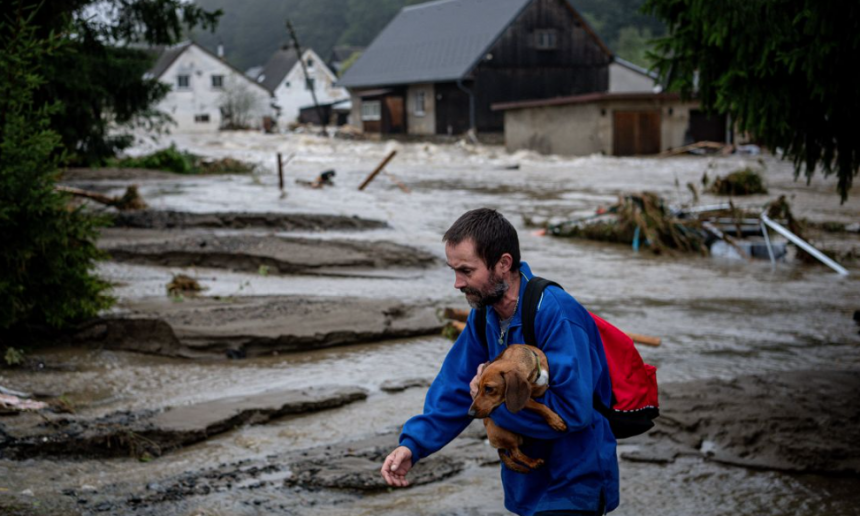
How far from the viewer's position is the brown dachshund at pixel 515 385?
107 inches

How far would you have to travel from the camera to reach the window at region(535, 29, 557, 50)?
2135 inches

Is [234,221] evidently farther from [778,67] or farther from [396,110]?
[396,110]

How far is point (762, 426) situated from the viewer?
5.90 meters

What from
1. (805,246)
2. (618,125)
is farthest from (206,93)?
(805,246)

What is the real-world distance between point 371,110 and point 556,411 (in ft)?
188

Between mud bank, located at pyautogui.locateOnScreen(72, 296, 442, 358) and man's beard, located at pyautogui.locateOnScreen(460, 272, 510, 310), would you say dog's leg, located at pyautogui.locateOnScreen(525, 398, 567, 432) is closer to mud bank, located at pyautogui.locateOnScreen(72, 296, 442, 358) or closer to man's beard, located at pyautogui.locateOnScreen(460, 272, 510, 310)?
man's beard, located at pyautogui.locateOnScreen(460, 272, 510, 310)

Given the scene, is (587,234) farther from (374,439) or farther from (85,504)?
(85,504)

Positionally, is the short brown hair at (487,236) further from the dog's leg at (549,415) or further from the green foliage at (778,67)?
the green foliage at (778,67)

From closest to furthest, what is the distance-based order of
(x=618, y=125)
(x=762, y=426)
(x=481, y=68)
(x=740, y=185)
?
(x=762, y=426)
(x=740, y=185)
(x=618, y=125)
(x=481, y=68)

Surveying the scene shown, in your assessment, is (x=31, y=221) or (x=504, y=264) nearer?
(x=504, y=264)

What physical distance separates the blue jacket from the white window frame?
52.3 m

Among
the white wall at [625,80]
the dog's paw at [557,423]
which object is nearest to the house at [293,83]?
the white wall at [625,80]

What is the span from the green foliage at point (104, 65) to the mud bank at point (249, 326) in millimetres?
4591

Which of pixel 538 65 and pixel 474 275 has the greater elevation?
pixel 538 65
